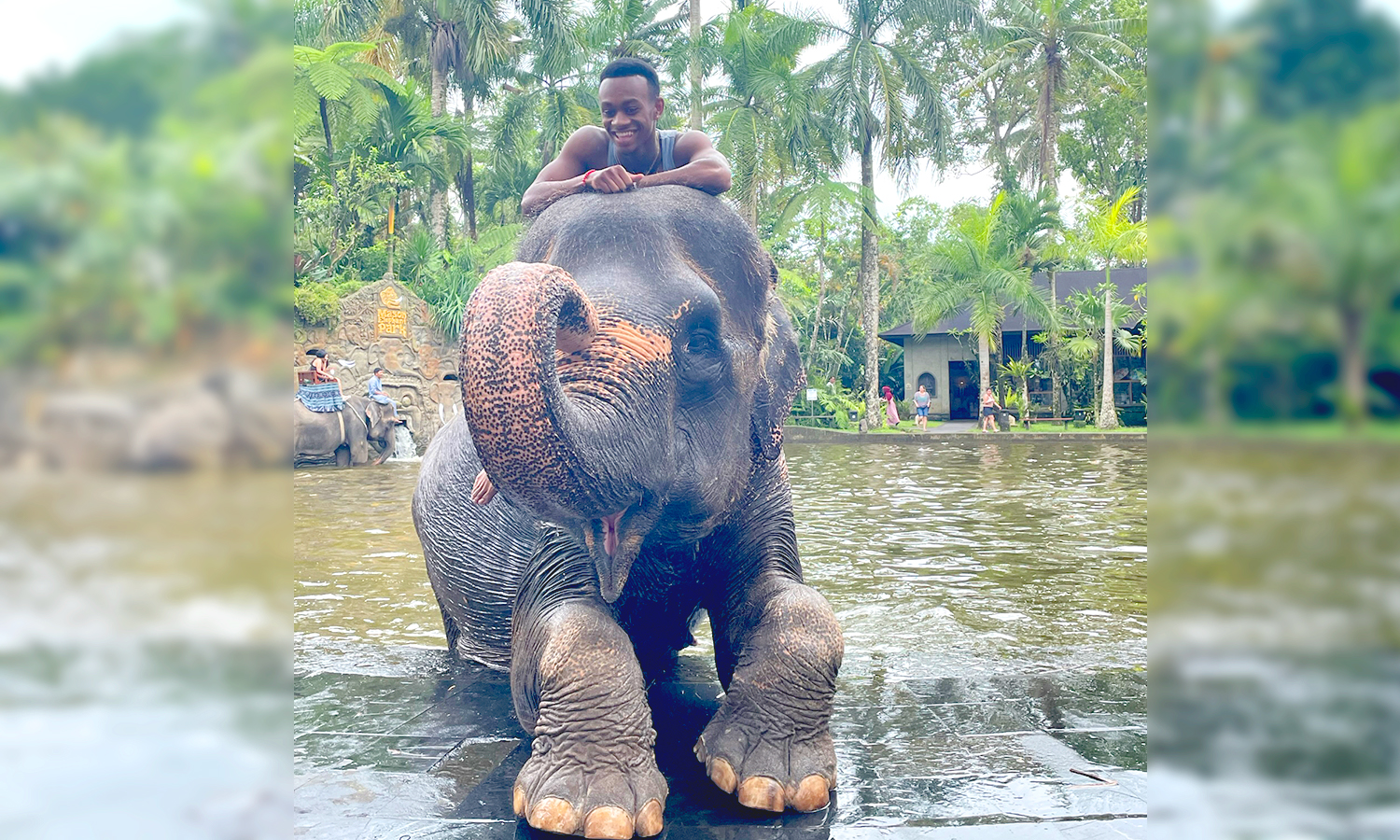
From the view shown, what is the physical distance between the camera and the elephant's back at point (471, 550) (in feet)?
11.9

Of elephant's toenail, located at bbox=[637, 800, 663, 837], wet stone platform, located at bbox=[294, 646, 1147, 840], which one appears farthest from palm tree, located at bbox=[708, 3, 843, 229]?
elephant's toenail, located at bbox=[637, 800, 663, 837]

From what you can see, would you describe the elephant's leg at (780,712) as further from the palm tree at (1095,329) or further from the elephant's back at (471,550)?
the palm tree at (1095,329)

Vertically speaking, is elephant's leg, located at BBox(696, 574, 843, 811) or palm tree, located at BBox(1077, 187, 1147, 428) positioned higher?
palm tree, located at BBox(1077, 187, 1147, 428)

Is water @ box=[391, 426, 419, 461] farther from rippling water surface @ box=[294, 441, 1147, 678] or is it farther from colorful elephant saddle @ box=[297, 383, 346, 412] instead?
rippling water surface @ box=[294, 441, 1147, 678]

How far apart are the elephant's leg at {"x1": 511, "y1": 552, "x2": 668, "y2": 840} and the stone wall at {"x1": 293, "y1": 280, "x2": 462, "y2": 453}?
1769 centimetres

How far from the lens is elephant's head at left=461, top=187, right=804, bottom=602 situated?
2068mm

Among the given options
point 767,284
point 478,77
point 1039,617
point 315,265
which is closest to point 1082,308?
point 478,77

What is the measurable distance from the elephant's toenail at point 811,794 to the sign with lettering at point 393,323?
64.5 feet

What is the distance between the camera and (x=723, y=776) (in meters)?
2.63
